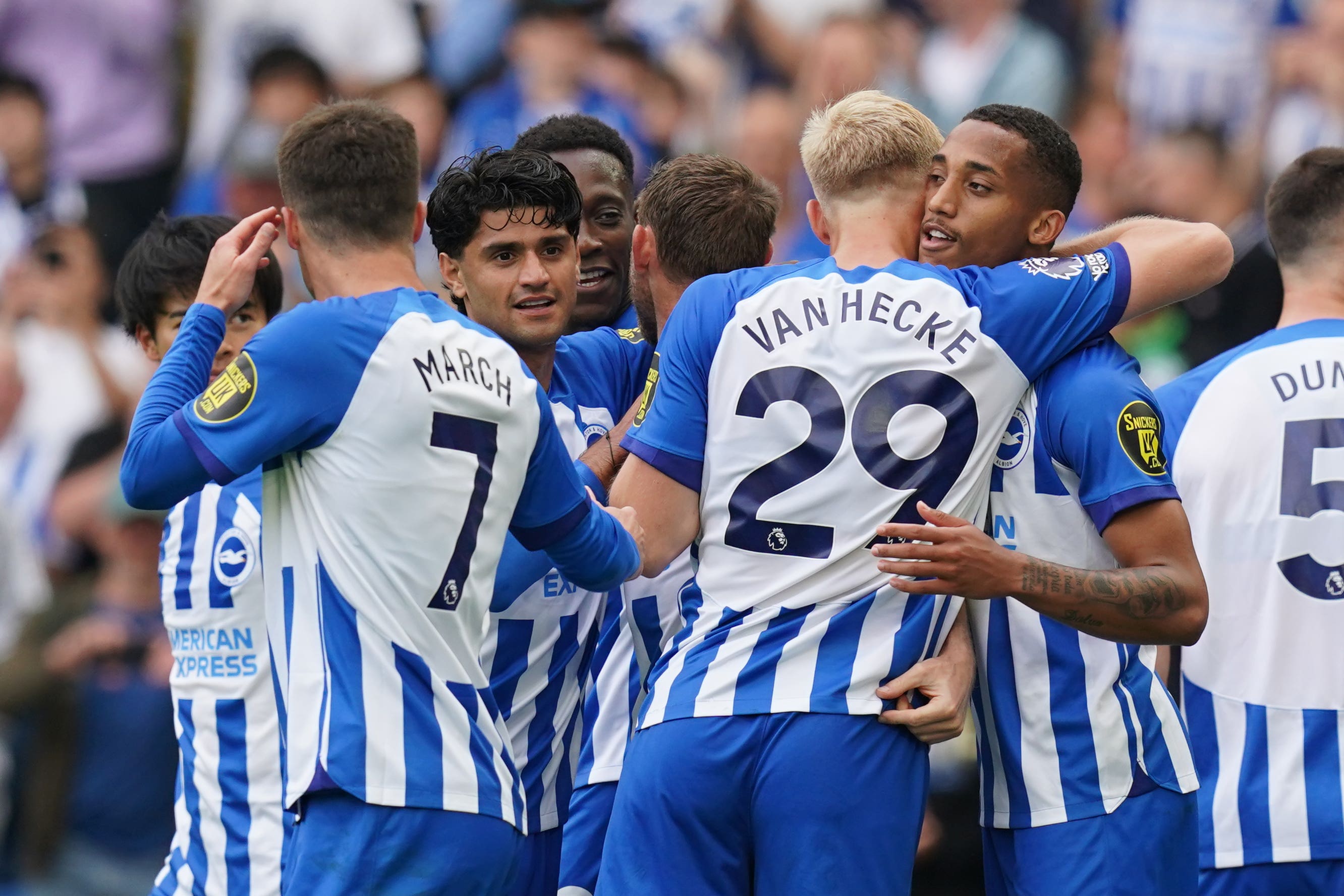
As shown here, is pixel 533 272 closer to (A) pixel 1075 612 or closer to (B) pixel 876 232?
(B) pixel 876 232

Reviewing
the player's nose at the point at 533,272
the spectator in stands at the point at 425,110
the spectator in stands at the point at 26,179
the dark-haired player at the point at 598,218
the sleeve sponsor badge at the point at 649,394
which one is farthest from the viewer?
the spectator in stands at the point at 26,179

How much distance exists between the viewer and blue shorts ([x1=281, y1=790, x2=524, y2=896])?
343 centimetres

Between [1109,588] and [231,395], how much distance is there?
211 cm

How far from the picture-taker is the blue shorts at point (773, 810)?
3.63 metres

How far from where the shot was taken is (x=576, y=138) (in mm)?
5656

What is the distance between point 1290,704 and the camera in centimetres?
479

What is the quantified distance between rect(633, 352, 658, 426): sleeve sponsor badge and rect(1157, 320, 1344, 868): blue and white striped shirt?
1878 millimetres

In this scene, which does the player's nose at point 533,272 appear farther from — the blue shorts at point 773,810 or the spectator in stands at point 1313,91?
the spectator in stands at point 1313,91

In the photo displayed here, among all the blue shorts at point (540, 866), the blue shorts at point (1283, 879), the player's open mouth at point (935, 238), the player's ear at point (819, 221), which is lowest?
the blue shorts at point (1283, 879)

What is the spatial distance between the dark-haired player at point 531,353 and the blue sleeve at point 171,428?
0.85 metres

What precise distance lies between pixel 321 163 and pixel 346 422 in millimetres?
643

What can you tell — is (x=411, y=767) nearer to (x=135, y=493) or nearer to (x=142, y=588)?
(x=135, y=493)

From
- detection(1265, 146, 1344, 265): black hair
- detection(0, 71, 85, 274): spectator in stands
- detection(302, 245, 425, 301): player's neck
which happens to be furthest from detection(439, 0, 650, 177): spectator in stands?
detection(302, 245, 425, 301): player's neck

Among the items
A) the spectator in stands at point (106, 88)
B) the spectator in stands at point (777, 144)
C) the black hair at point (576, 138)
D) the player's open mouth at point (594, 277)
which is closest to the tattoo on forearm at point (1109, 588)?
the player's open mouth at point (594, 277)
